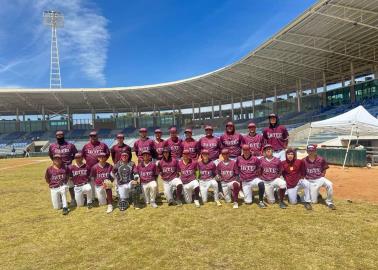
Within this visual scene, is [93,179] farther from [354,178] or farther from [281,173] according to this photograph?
[354,178]

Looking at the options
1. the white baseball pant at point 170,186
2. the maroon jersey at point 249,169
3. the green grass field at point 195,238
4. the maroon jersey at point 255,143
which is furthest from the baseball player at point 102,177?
the maroon jersey at point 255,143

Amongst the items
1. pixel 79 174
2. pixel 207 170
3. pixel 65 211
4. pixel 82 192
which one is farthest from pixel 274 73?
pixel 65 211

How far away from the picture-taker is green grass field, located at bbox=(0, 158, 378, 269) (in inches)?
203

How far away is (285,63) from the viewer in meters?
35.2

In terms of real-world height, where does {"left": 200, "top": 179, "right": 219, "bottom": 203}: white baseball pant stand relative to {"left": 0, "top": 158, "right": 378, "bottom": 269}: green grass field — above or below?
above

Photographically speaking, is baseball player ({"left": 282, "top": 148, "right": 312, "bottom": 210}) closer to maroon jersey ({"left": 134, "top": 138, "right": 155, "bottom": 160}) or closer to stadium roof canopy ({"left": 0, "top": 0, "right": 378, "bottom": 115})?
maroon jersey ({"left": 134, "top": 138, "right": 155, "bottom": 160})

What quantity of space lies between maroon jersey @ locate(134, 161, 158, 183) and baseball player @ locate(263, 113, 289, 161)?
11.5 ft

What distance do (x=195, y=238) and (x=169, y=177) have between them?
3182mm

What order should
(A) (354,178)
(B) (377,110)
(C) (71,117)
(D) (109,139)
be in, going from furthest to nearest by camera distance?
(C) (71,117) → (D) (109,139) → (B) (377,110) → (A) (354,178)

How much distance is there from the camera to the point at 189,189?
8992 millimetres

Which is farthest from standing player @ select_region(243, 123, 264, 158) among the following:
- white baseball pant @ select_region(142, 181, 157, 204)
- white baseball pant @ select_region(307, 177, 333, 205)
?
white baseball pant @ select_region(142, 181, 157, 204)

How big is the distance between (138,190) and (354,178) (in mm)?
8726

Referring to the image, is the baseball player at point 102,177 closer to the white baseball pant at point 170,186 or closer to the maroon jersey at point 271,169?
the white baseball pant at point 170,186

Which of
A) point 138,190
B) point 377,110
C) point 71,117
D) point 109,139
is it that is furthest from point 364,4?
point 71,117
